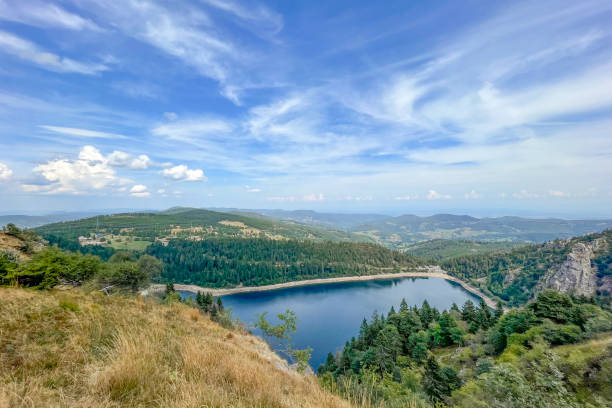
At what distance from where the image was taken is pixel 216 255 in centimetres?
9919

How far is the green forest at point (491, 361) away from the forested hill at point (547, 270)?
54737mm

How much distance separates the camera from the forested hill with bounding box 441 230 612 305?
68.2m

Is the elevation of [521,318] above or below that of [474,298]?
above

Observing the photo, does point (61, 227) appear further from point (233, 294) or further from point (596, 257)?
point (596, 257)

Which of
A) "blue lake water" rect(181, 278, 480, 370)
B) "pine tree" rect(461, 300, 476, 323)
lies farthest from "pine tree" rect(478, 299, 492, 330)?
"blue lake water" rect(181, 278, 480, 370)

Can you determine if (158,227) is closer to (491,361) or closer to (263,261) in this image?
(263,261)

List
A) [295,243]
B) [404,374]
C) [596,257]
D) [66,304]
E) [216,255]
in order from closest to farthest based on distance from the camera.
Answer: [66,304], [404,374], [596,257], [216,255], [295,243]

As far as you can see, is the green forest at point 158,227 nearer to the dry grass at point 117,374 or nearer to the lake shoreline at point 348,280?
the lake shoreline at point 348,280

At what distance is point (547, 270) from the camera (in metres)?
78.3

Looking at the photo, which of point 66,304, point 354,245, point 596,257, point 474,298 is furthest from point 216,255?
point 596,257

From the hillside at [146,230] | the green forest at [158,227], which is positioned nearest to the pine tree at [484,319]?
the hillside at [146,230]

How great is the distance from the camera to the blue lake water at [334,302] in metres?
48.4

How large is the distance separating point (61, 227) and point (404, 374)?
164 m

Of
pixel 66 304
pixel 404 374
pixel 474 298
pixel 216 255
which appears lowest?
pixel 474 298
